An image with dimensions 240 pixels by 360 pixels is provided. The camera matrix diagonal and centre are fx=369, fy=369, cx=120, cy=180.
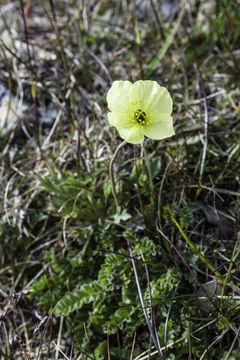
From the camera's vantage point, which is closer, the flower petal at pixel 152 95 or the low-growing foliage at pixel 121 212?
the flower petal at pixel 152 95

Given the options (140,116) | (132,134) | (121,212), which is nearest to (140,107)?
(140,116)

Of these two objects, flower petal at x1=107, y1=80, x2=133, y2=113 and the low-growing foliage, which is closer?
flower petal at x1=107, y1=80, x2=133, y2=113

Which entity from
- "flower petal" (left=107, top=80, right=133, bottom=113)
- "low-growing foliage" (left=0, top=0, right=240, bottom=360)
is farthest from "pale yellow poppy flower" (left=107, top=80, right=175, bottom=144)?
"low-growing foliage" (left=0, top=0, right=240, bottom=360)

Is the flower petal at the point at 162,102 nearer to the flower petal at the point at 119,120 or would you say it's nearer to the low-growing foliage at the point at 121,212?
the flower petal at the point at 119,120

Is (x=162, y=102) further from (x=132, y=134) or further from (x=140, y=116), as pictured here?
(x=132, y=134)

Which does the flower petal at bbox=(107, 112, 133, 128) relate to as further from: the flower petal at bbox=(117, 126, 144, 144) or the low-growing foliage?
the low-growing foliage

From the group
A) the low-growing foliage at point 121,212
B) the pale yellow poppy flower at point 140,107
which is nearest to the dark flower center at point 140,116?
the pale yellow poppy flower at point 140,107
